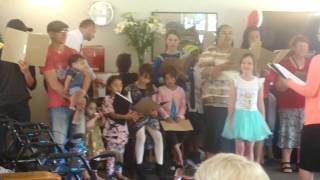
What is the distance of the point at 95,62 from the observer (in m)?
6.05

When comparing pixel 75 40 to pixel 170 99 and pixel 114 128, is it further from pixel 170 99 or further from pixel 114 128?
pixel 170 99

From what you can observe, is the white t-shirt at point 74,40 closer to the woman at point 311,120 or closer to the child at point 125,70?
the child at point 125,70

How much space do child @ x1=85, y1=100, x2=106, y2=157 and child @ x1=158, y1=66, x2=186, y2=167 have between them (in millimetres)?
659

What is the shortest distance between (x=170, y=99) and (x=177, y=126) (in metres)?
0.27

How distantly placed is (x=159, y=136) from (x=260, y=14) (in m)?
2.28

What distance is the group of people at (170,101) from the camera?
167 inches

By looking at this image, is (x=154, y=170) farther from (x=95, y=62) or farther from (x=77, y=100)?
(x=95, y=62)

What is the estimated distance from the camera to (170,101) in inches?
191

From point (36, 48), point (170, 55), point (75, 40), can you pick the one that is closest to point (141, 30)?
point (170, 55)

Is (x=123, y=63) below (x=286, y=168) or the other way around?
the other way around

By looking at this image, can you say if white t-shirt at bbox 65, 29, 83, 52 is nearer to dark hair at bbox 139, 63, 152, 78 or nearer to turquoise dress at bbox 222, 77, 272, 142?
dark hair at bbox 139, 63, 152, 78

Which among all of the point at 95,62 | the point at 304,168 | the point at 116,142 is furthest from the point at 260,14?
the point at 304,168

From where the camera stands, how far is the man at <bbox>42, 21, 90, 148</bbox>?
4238mm

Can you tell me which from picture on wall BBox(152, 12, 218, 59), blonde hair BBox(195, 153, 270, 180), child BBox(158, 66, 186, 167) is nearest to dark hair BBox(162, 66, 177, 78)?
child BBox(158, 66, 186, 167)
